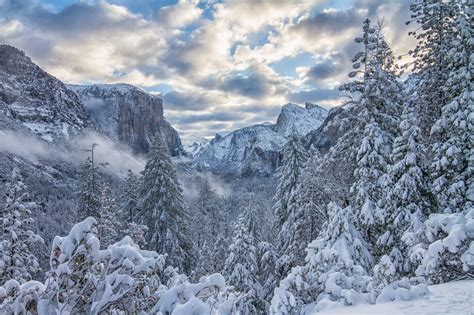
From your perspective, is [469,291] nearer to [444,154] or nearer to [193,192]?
[444,154]

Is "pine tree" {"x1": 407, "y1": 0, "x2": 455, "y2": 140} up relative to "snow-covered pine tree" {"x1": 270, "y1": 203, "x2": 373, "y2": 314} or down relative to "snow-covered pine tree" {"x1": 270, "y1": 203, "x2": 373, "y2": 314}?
up

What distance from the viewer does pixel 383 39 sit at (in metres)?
15.6

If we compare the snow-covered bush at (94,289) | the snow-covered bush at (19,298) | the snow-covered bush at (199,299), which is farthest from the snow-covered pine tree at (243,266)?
the snow-covered bush at (19,298)

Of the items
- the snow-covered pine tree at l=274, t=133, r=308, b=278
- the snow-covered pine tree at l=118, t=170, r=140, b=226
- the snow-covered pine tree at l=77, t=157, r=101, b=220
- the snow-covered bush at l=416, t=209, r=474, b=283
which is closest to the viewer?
the snow-covered bush at l=416, t=209, r=474, b=283

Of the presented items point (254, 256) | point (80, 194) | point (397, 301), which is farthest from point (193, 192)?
point (397, 301)

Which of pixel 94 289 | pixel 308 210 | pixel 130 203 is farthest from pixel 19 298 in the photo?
pixel 130 203

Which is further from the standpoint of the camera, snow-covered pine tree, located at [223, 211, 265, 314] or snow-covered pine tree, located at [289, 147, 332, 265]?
snow-covered pine tree, located at [289, 147, 332, 265]

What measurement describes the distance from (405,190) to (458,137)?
2.50 m

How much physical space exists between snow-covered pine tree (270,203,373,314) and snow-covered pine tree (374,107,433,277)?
1775 mm

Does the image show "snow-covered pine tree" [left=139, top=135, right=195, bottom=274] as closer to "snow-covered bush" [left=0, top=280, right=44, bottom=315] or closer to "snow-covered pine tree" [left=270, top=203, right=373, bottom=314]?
"snow-covered pine tree" [left=270, top=203, right=373, bottom=314]

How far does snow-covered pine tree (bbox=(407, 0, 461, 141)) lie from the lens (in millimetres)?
15930

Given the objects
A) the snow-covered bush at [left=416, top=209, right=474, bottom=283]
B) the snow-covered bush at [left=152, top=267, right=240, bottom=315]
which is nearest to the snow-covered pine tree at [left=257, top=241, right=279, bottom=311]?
the snow-covered bush at [left=416, top=209, right=474, bottom=283]

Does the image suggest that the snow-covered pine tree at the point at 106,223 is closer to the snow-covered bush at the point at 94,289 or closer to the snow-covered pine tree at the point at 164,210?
the snow-covered pine tree at the point at 164,210

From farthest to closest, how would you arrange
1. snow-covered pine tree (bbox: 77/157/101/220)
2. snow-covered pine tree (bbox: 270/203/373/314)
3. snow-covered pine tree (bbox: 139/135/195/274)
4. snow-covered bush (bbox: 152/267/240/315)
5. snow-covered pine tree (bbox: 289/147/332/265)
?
snow-covered pine tree (bbox: 77/157/101/220) < snow-covered pine tree (bbox: 139/135/195/274) < snow-covered pine tree (bbox: 289/147/332/265) < snow-covered pine tree (bbox: 270/203/373/314) < snow-covered bush (bbox: 152/267/240/315)
